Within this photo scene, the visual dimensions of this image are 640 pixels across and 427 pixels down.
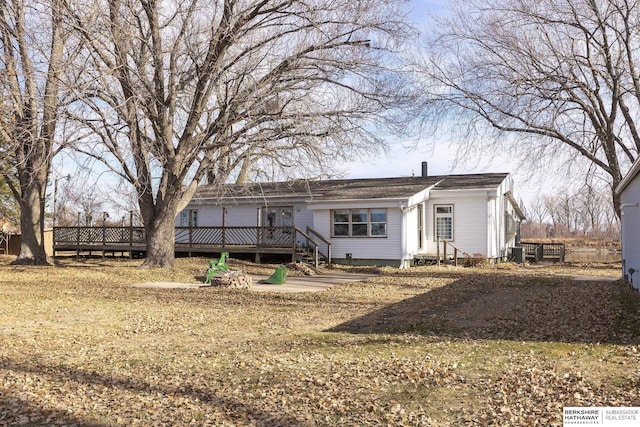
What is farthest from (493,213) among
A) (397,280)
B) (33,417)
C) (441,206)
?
(33,417)

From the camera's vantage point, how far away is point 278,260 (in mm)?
24531

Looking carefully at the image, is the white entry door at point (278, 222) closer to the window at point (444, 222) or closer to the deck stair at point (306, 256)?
the deck stair at point (306, 256)

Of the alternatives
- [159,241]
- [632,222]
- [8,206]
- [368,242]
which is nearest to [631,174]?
[632,222]

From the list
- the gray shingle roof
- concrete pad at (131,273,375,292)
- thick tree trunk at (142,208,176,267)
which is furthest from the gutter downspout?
thick tree trunk at (142,208,176,267)

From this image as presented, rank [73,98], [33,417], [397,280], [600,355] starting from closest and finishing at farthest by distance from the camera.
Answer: [33,417], [600,355], [73,98], [397,280]

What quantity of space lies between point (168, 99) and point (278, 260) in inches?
376

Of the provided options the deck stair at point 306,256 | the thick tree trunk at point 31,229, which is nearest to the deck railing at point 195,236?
the deck stair at point 306,256

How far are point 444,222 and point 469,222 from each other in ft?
3.71

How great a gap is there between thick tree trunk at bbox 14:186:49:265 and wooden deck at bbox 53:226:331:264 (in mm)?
5033

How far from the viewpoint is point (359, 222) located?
23094 millimetres

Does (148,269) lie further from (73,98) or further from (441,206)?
(441,206)

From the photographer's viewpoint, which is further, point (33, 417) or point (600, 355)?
point (600, 355)

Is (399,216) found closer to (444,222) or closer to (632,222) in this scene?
(444,222)

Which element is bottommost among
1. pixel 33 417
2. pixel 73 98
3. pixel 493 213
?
pixel 33 417
